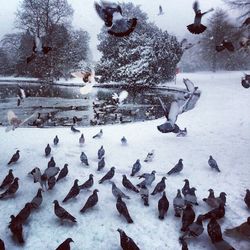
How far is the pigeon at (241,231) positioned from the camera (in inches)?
218

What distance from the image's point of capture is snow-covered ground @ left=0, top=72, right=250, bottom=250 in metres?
5.70

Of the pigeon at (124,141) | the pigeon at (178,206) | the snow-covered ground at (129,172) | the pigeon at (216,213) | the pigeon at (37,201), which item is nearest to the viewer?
the snow-covered ground at (129,172)

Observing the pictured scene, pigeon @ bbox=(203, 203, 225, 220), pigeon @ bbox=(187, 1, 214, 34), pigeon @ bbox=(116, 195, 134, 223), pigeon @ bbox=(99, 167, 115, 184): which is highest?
pigeon @ bbox=(187, 1, 214, 34)

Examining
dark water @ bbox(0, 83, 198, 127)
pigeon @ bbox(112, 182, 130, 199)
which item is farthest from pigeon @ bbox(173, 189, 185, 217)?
dark water @ bbox(0, 83, 198, 127)

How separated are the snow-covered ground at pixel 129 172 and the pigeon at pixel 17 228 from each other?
11cm

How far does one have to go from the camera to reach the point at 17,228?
550cm

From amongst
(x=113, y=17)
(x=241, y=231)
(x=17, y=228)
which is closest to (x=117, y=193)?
(x=17, y=228)

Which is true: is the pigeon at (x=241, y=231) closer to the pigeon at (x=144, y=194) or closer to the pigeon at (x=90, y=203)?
the pigeon at (x=144, y=194)

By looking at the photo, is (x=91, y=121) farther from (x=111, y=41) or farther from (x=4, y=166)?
(x=111, y=41)

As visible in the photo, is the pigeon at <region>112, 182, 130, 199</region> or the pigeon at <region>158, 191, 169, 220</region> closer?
the pigeon at <region>158, 191, 169, 220</region>

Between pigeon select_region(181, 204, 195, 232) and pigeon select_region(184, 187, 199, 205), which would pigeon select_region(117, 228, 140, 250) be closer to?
pigeon select_region(181, 204, 195, 232)

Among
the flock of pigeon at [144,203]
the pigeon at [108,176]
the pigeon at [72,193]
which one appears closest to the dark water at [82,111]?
the pigeon at [108,176]

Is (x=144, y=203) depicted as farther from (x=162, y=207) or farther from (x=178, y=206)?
(x=178, y=206)

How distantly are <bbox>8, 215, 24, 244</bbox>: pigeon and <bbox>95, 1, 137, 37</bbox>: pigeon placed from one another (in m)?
3.47
